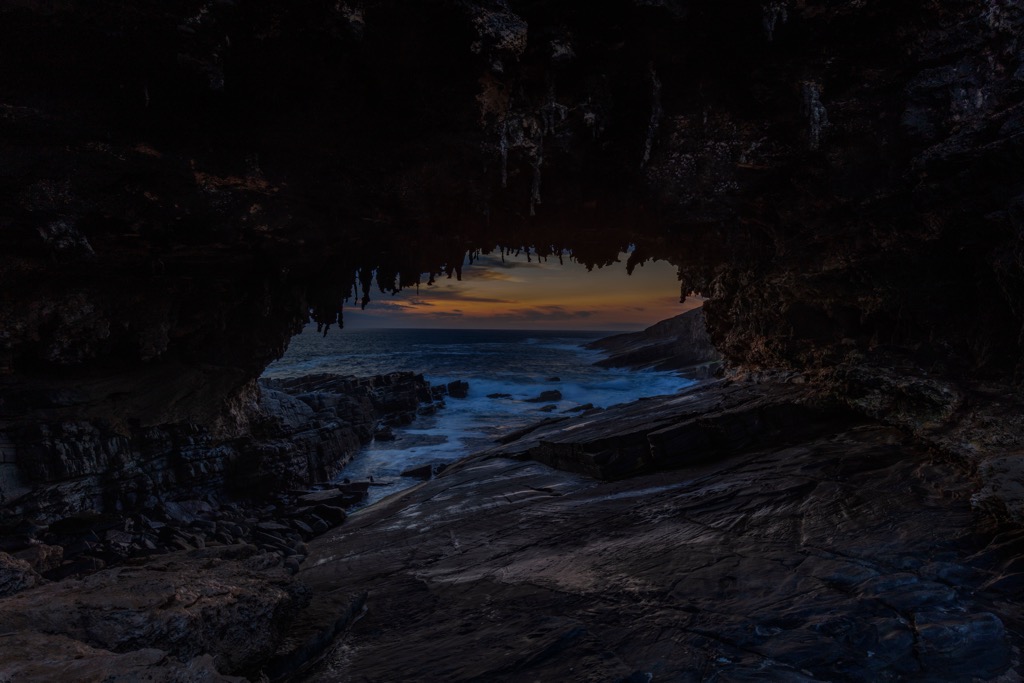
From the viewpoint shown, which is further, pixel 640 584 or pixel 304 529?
pixel 304 529

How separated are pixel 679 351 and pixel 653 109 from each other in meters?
45.1

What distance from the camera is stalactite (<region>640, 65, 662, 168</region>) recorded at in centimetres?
836

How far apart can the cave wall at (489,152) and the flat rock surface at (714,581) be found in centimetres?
367

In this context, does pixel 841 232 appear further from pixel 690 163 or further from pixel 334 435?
pixel 334 435

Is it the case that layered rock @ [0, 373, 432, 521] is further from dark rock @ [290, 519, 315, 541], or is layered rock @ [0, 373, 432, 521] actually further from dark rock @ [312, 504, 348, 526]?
dark rock @ [290, 519, 315, 541]

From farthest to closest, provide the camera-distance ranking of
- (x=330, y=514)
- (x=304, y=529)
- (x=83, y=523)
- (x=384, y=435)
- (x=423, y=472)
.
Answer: (x=384, y=435) → (x=423, y=472) → (x=330, y=514) → (x=304, y=529) → (x=83, y=523)

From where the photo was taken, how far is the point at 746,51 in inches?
319

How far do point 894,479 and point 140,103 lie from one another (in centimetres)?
1211

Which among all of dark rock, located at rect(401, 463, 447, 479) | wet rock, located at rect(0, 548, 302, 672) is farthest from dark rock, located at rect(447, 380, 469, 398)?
wet rock, located at rect(0, 548, 302, 672)

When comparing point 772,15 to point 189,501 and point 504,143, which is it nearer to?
point 504,143

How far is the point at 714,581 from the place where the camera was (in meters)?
5.45

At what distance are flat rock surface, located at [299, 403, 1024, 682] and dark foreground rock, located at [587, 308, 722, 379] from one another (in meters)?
34.1

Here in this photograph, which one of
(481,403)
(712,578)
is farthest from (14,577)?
(481,403)

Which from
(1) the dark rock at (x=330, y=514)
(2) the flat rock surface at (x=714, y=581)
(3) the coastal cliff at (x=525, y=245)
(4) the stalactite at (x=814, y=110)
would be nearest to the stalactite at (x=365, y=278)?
(3) the coastal cliff at (x=525, y=245)
